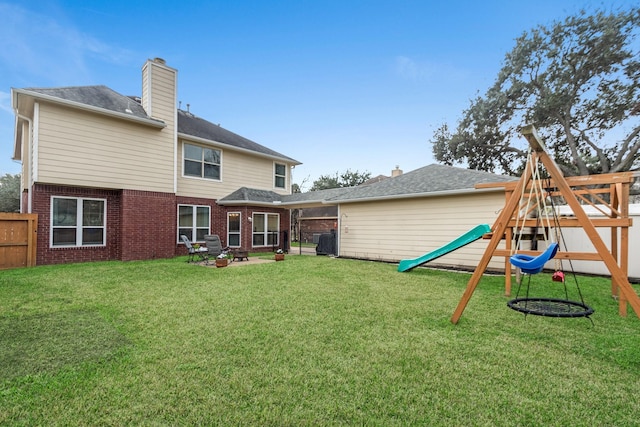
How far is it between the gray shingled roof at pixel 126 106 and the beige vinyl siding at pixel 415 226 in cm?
677

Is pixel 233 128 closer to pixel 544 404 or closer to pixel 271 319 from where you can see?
pixel 271 319

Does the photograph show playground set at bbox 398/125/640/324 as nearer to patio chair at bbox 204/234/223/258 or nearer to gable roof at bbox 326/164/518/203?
gable roof at bbox 326/164/518/203

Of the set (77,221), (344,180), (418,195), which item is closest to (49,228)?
(77,221)

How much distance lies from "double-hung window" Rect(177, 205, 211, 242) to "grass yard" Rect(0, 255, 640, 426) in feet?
22.9

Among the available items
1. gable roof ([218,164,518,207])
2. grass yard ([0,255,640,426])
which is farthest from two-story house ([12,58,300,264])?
grass yard ([0,255,640,426])

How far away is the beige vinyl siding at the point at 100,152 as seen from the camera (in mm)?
9406

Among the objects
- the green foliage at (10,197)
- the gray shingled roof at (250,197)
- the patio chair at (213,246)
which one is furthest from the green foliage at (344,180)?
the green foliage at (10,197)

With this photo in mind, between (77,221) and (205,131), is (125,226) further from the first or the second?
(205,131)

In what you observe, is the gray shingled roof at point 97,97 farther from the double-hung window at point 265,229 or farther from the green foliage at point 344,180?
the green foliage at point 344,180

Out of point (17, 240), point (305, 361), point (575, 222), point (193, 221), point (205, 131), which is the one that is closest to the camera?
point (305, 361)

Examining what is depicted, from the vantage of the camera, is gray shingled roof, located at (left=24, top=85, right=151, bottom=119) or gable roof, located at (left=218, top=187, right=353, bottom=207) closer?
gray shingled roof, located at (left=24, top=85, right=151, bottom=119)

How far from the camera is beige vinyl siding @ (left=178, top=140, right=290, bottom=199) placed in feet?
42.1

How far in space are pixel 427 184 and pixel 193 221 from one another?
32.7ft

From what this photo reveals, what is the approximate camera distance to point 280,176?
55.6 feet
